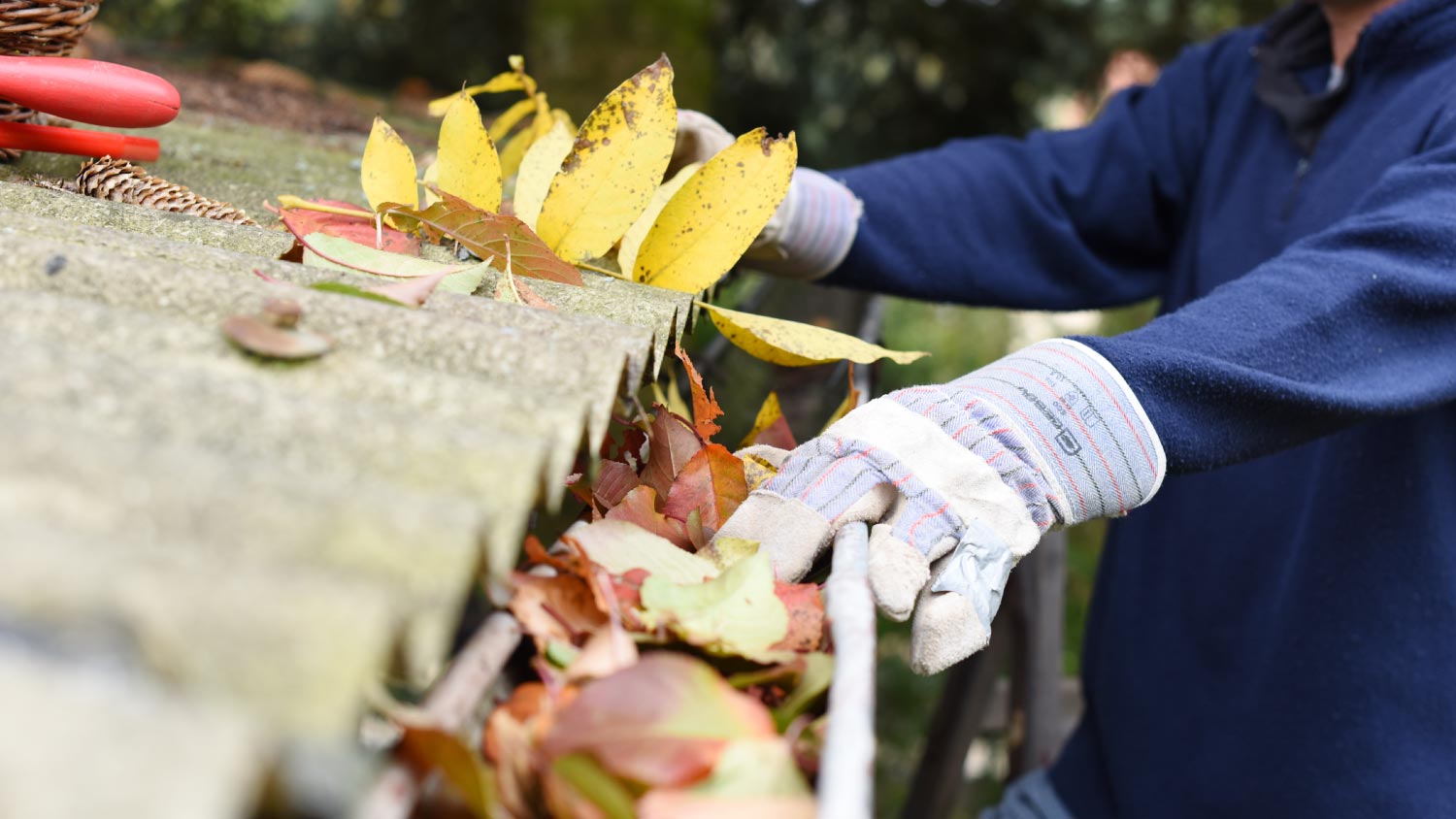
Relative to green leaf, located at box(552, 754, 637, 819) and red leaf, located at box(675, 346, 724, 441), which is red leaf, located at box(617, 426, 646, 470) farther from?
green leaf, located at box(552, 754, 637, 819)

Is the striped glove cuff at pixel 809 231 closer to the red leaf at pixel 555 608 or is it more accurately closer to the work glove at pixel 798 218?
the work glove at pixel 798 218

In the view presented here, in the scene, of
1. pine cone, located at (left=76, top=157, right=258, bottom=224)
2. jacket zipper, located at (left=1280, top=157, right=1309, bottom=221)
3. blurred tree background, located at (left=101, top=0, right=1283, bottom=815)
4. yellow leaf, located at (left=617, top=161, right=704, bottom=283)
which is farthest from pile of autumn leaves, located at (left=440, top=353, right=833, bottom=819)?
blurred tree background, located at (left=101, top=0, right=1283, bottom=815)

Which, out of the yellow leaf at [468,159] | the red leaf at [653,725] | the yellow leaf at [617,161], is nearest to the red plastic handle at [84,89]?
the yellow leaf at [468,159]

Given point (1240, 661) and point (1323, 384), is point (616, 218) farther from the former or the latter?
point (1240, 661)

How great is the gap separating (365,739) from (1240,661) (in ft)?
4.43

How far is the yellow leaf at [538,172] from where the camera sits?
98 centimetres

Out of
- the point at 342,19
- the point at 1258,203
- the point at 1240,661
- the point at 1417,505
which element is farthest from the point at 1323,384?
the point at 342,19

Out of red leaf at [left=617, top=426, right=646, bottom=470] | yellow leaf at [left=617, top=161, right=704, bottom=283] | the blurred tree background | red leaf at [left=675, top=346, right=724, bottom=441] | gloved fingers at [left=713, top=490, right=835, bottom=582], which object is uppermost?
yellow leaf at [left=617, top=161, right=704, bottom=283]

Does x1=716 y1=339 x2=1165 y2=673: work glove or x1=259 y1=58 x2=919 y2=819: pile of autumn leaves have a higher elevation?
x1=259 y1=58 x2=919 y2=819: pile of autumn leaves

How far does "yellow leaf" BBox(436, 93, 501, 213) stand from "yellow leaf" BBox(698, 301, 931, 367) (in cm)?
20

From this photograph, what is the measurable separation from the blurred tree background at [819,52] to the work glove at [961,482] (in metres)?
2.52

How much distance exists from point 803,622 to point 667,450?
8.9 inches

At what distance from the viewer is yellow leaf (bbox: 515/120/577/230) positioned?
98 centimetres

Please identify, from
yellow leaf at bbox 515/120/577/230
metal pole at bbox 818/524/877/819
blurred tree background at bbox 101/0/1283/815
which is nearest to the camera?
metal pole at bbox 818/524/877/819
